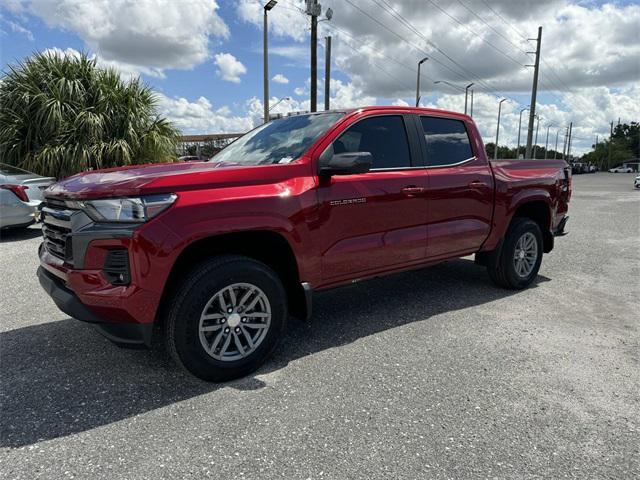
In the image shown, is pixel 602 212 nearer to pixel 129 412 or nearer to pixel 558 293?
pixel 558 293

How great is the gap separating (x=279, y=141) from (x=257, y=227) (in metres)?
1.15

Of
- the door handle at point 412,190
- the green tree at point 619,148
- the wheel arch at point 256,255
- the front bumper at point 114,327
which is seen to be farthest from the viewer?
the green tree at point 619,148

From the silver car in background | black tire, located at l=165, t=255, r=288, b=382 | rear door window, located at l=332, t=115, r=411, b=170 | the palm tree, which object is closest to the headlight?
black tire, located at l=165, t=255, r=288, b=382

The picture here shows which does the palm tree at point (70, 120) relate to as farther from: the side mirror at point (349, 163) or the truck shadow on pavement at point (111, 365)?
the side mirror at point (349, 163)

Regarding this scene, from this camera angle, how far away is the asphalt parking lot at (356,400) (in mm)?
2410

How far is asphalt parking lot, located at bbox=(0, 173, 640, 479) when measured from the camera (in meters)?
2.41

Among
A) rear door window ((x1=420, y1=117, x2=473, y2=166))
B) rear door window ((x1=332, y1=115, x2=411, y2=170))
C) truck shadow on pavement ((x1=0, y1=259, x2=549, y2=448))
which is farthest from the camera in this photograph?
rear door window ((x1=420, y1=117, x2=473, y2=166))

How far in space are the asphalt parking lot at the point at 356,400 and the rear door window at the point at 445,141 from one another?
4.84 ft

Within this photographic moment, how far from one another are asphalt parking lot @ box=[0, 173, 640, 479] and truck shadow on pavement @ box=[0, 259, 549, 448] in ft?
0.05

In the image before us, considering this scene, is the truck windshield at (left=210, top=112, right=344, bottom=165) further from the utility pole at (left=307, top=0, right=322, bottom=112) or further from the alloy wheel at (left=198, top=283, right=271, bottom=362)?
the utility pole at (left=307, top=0, right=322, bottom=112)

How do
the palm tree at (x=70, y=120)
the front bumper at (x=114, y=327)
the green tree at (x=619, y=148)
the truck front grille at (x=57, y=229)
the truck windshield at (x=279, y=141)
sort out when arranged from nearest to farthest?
the front bumper at (x=114, y=327), the truck front grille at (x=57, y=229), the truck windshield at (x=279, y=141), the palm tree at (x=70, y=120), the green tree at (x=619, y=148)

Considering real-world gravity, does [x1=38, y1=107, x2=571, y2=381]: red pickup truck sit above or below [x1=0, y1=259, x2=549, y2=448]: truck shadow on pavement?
above

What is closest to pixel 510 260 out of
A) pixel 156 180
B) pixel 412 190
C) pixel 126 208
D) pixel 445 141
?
pixel 445 141

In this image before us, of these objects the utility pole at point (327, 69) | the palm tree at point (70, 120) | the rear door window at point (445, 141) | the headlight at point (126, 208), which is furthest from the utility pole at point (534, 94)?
the headlight at point (126, 208)
